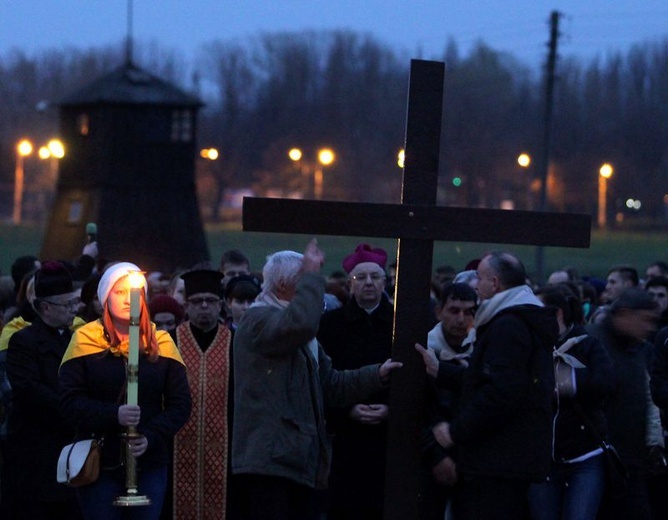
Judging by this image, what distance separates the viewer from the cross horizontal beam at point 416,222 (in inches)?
237

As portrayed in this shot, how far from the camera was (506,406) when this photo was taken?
6176mm

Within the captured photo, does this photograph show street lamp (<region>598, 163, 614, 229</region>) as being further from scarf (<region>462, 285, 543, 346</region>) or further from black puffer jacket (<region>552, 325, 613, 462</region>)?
scarf (<region>462, 285, 543, 346</region>)

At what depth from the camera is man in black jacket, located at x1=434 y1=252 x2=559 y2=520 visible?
6211 mm

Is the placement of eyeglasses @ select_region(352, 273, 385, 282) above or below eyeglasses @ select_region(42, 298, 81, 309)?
above

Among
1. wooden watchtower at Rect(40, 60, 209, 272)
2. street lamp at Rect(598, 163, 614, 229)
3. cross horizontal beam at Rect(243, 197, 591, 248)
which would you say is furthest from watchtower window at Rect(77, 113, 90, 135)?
street lamp at Rect(598, 163, 614, 229)

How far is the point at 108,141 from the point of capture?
117 ft

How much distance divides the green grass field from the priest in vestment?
29.8 meters

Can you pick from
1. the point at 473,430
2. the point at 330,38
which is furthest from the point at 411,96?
the point at 330,38

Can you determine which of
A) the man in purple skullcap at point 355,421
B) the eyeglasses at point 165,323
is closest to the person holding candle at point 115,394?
the man in purple skullcap at point 355,421

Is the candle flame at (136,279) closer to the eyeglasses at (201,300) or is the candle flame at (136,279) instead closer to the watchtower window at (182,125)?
the eyeglasses at (201,300)

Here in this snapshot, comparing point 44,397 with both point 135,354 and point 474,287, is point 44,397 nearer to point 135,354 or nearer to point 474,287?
point 135,354

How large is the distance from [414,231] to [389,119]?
79120 millimetres

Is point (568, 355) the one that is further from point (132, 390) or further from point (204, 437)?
point (132, 390)

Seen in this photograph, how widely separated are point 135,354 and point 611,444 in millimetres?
3267
